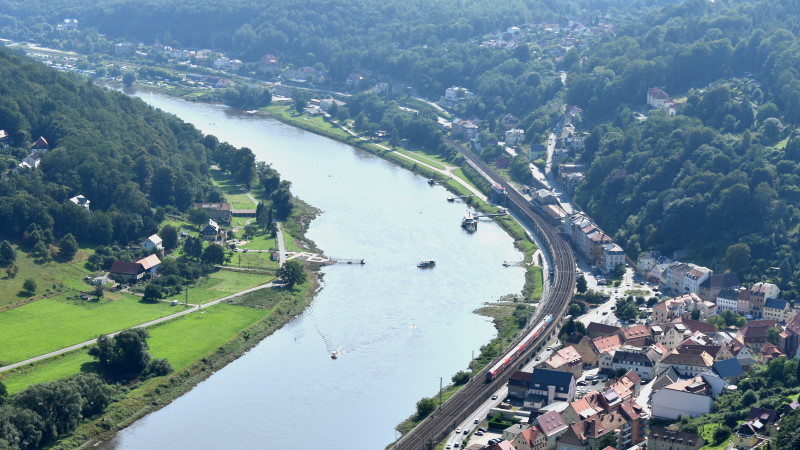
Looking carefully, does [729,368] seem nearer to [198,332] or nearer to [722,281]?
[722,281]

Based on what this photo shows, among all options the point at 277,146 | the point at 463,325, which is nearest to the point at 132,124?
the point at 277,146

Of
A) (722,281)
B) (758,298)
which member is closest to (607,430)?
(758,298)

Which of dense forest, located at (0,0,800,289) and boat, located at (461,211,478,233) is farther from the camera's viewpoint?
boat, located at (461,211,478,233)

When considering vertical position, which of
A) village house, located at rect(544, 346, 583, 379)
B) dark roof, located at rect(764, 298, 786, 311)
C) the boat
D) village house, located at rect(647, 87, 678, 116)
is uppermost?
village house, located at rect(647, 87, 678, 116)

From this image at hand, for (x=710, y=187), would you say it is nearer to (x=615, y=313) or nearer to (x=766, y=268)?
(x=766, y=268)

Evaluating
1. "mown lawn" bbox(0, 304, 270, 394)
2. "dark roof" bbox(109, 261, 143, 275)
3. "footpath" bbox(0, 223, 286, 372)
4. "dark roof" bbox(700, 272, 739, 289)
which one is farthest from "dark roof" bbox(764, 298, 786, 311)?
"dark roof" bbox(109, 261, 143, 275)

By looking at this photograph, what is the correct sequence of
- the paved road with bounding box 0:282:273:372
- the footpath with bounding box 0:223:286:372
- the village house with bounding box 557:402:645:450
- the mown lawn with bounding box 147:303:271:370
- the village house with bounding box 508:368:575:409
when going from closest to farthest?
the village house with bounding box 557:402:645:450, the village house with bounding box 508:368:575:409, the paved road with bounding box 0:282:273:372, the footpath with bounding box 0:223:286:372, the mown lawn with bounding box 147:303:271:370

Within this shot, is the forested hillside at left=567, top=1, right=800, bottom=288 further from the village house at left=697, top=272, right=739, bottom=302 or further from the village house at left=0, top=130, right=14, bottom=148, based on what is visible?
the village house at left=0, top=130, right=14, bottom=148

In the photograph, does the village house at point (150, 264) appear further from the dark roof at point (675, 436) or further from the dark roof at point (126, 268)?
the dark roof at point (675, 436)
